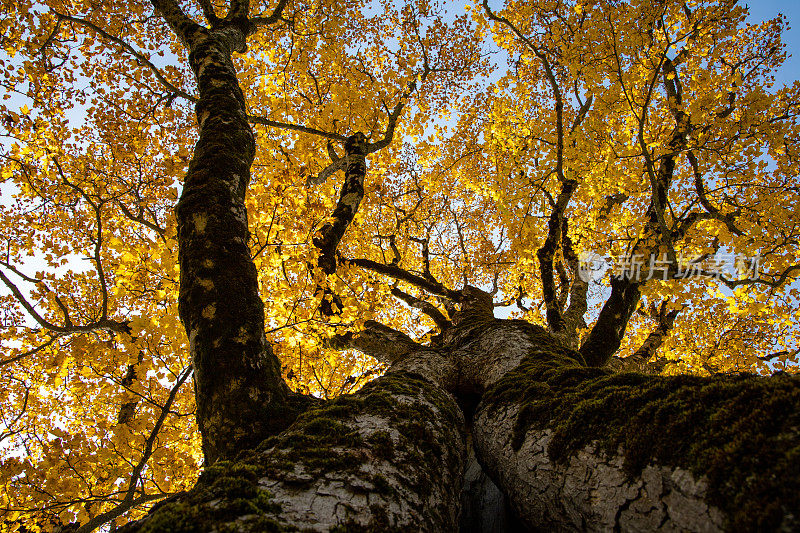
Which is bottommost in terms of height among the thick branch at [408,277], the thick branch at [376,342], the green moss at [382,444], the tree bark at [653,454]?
the tree bark at [653,454]

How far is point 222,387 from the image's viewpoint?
185 cm

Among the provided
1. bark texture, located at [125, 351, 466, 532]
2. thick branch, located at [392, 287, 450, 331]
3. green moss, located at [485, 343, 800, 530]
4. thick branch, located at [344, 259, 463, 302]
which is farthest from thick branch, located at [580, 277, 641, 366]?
bark texture, located at [125, 351, 466, 532]

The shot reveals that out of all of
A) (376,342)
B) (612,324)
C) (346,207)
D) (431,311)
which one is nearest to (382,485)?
(376,342)

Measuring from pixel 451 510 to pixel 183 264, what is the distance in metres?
2.09

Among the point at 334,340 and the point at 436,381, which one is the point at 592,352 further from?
the point at 334,340

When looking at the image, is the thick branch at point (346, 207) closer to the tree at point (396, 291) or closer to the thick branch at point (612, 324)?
the tree at point (396, 291)

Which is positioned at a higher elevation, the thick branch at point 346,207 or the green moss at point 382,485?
the thick branch at point 346,207

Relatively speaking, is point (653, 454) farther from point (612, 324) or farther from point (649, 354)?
point (649, 354)

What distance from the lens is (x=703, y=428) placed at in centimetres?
108

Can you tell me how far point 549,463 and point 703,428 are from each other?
656 mm

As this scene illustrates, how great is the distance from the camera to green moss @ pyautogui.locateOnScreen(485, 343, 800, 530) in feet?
2.58

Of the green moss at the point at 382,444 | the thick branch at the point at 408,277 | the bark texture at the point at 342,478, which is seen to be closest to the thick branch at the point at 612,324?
the thick branch at the point at 408,277

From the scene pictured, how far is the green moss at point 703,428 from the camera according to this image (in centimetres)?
79

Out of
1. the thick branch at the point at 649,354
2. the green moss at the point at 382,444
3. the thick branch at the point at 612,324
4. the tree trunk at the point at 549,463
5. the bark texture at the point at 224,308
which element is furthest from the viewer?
the thick branch at the point at 649,354
